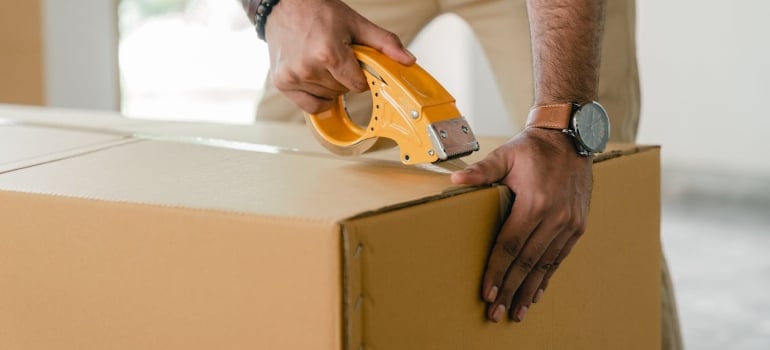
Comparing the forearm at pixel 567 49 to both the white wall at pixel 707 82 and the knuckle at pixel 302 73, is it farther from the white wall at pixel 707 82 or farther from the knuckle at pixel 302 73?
the white wall at pixel 707 82

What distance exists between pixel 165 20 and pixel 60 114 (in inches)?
138

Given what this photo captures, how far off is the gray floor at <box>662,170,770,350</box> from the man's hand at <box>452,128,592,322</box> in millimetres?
1364

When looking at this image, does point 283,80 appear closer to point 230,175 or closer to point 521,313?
point 230,175

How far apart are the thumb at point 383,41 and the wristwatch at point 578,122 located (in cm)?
13

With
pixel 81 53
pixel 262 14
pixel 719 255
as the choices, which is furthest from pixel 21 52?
pixel 719 255

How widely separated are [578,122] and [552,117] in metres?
0.03

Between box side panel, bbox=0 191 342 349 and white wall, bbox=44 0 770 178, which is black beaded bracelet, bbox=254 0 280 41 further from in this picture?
white wall, bbox=44 0 770 178

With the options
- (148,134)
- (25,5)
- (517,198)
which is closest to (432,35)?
(25,5)

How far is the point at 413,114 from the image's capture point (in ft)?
2.49

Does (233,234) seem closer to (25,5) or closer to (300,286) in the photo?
(300,286)

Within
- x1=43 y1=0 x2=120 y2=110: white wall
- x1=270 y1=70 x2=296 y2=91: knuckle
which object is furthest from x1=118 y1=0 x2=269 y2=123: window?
x1=270 y1=70 x2=296 y2=91: knuckle

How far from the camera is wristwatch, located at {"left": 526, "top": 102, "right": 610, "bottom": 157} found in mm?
819

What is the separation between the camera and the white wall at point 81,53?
230 cm

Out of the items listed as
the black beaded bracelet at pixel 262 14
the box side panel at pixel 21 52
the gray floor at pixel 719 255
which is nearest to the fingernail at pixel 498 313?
the black beaded bracelet at pixel 262 14
